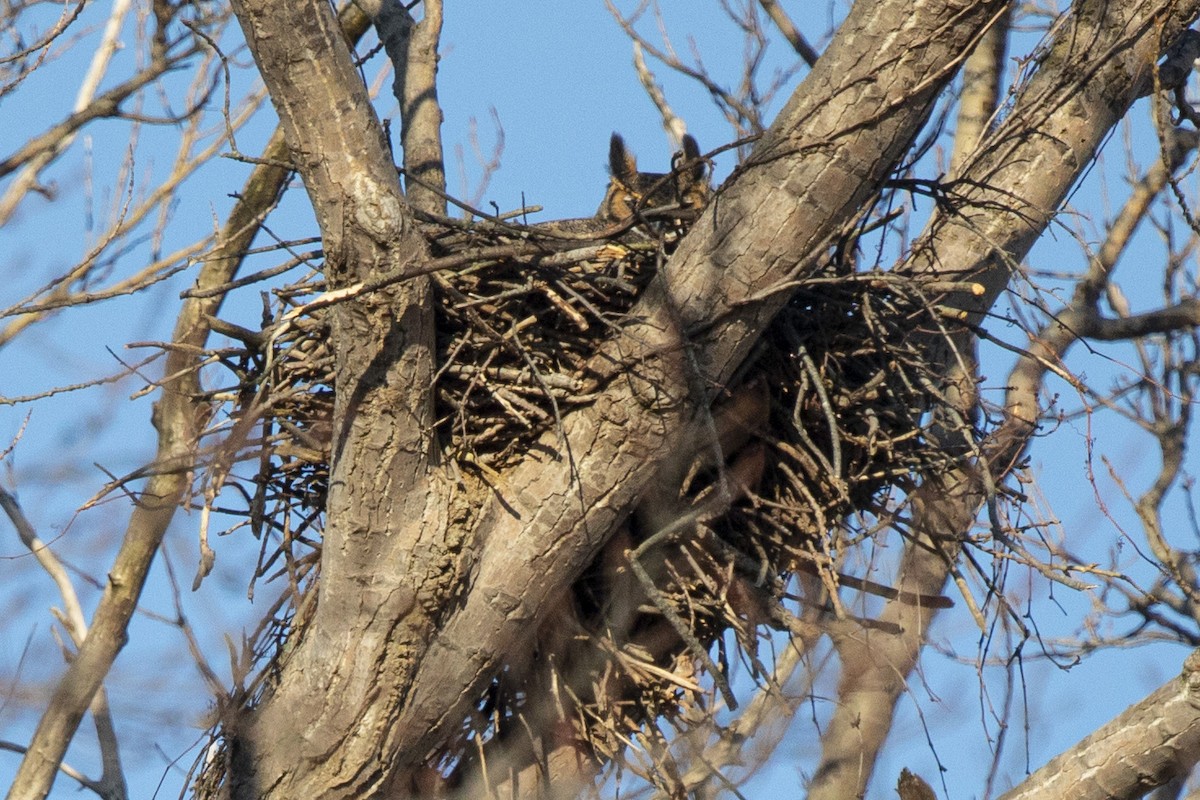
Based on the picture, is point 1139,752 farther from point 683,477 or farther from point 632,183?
point 632,183

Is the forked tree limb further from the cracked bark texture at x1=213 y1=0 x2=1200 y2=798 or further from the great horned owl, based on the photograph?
the great horned owl

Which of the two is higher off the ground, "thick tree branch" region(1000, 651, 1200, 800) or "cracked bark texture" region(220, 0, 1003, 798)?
"cracked bark texture" region(220, 0, 1003, 798)

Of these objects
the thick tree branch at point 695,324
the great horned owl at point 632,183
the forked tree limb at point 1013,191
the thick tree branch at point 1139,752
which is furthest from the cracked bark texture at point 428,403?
the great horned owl at point 632,183

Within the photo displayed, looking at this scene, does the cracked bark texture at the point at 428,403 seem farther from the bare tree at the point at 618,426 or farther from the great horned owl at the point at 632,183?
the great horned owl at the point at 632,183

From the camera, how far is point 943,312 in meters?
3.18

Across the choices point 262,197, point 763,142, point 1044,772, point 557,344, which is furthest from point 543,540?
point 262,197

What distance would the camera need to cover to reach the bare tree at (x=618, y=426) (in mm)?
2471

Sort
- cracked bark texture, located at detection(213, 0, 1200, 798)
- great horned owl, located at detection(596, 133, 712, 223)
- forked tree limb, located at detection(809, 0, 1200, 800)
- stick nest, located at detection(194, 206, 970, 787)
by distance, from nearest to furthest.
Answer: cracked bark texture, located at detection(213, 0, 1200, 798), stick nest, located at detection(194, 206, 970, 787), forked tree limb, located at detection(809, 0, 1200, 800), great horned owl, located at detection(596, 133, 712, 223)

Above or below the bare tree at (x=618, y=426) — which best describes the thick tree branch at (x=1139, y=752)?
below

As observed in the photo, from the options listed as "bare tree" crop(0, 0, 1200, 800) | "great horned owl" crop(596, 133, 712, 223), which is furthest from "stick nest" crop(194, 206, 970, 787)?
"great horned owl" crop(596, 133, 712, 223)

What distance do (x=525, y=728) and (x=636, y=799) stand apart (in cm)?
63

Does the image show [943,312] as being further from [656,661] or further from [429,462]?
[429,462]

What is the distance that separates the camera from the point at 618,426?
2.66m

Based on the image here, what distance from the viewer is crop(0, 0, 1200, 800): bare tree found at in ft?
8.11
